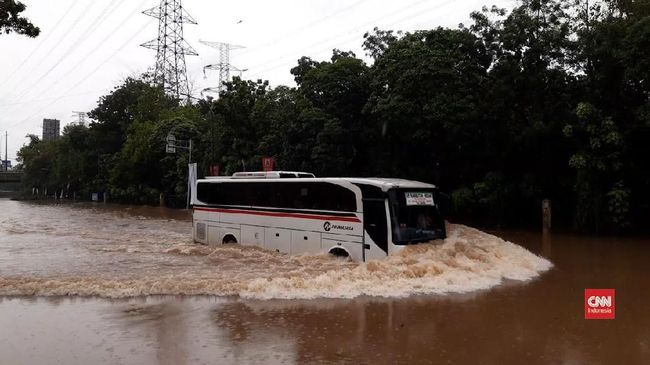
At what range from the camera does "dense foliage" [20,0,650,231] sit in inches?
813

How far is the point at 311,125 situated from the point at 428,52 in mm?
7577

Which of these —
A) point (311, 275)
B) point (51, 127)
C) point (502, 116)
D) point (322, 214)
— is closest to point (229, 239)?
point (322, 214)

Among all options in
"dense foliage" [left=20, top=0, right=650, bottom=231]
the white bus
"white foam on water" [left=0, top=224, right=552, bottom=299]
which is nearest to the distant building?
"dense foliage" [left=20, top=0, right=650, bottom=231]

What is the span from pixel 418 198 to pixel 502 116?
12.9 metres

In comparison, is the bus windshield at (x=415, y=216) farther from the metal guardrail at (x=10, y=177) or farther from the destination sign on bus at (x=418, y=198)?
the metal guardrail at (x=10, y=177)

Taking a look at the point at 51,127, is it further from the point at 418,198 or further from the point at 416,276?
the point at 416,276

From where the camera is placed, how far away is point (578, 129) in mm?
21250

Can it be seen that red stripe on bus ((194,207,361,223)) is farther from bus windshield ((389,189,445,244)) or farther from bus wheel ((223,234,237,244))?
bus windshield ((389,189,445,244))

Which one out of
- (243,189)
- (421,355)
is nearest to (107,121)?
(243,189)

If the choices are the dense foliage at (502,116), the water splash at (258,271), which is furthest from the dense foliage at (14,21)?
the dense foliage at (502,116)

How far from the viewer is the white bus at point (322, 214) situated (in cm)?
1222

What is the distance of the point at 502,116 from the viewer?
23578mm

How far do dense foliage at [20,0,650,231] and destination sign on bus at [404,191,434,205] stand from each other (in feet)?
34.9

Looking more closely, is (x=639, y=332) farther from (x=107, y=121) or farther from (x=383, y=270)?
(x=107, y=121)
